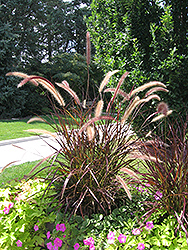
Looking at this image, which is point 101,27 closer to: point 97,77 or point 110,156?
point 110,156

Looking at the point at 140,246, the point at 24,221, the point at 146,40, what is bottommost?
the point at 140,246

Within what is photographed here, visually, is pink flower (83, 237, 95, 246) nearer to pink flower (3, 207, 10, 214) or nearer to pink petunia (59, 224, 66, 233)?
pink petunia (59, 224, 66, 233)

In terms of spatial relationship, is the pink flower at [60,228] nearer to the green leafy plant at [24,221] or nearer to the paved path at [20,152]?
the green leafy plant at [24,221]

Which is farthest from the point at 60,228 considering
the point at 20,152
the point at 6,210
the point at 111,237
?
the point at 20,152

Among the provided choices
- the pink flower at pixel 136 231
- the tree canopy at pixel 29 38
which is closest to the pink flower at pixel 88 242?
the pink flower at pixel 136 231

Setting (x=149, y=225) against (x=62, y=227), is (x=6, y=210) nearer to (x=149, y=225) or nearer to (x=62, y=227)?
(x=62, y=227)

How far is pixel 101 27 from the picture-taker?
443cm

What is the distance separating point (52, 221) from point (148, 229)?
28.7 inches

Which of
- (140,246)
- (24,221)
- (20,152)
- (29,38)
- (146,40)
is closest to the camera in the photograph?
(140,246)

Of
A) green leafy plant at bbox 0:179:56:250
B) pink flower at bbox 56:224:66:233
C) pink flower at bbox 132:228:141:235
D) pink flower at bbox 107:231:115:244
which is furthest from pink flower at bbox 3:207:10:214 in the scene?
pink flower at bbox 132:228:141:235

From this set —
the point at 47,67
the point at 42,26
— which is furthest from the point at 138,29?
the point at 42,26

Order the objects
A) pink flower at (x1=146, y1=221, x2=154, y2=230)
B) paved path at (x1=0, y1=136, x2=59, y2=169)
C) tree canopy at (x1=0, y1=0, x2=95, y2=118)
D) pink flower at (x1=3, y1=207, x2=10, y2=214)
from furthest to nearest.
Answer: tree canopy at (x1=0, y1=0, x2=95, y2=118) → paved path at (x1=0, y1=136, x2=59, y2=169) → pink flower at (x1=3, y1=207, x2=10, y2=214) → pink flower at (x1=146, y1=221, x2=154, y2=230)

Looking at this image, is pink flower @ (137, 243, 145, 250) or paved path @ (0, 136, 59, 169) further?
paved path @ (0, 136, 59, 169)

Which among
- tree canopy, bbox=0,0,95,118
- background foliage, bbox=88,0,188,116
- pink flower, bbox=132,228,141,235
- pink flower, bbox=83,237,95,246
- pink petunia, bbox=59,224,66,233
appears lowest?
pink flower, bbox=83,237,95,246
